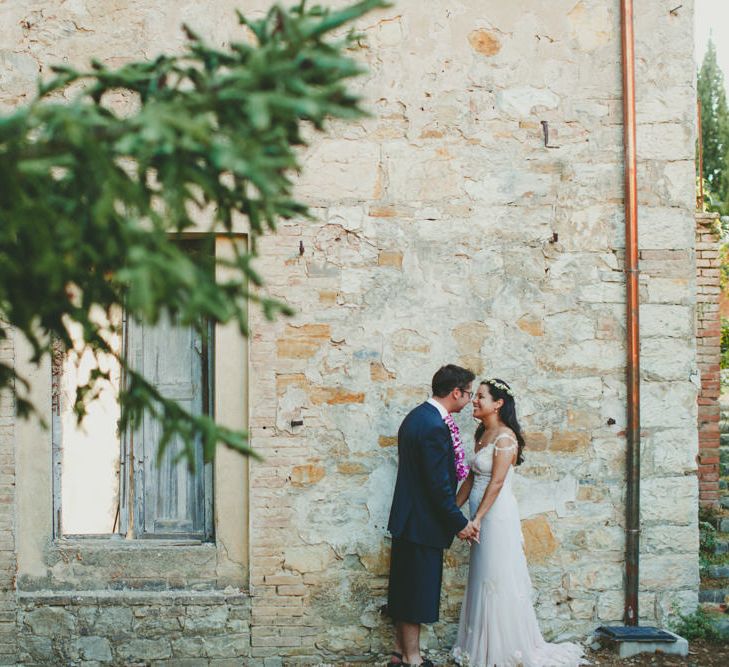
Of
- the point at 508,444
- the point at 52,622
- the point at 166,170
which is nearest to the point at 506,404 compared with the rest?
the point at 508,444

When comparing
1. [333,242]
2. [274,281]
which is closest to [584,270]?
[333,242]

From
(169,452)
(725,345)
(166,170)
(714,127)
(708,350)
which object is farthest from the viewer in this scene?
(714,127)

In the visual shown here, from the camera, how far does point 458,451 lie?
4.91 m

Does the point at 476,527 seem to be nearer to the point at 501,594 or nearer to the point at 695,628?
the point at 501,594

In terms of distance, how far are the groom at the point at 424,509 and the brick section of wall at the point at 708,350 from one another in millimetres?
2970

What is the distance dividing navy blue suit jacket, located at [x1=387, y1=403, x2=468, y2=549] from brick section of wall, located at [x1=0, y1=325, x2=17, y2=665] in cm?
223

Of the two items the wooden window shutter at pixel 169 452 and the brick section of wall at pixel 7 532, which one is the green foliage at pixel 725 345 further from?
the brick section of wall at pixel 7 532

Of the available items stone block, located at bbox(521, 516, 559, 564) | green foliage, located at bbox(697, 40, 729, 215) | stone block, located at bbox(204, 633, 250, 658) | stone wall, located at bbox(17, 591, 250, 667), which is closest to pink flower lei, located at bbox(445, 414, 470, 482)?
stone block, located at bbox(521, 516, 559, 564)

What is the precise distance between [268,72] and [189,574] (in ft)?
12.3

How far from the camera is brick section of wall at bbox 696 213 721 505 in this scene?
6.93 m

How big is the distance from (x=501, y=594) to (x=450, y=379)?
122 centimetres

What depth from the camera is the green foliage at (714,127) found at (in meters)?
29.4

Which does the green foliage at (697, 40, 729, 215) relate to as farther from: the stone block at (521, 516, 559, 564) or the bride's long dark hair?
the bride's long dark hair

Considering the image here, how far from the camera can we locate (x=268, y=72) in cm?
214
